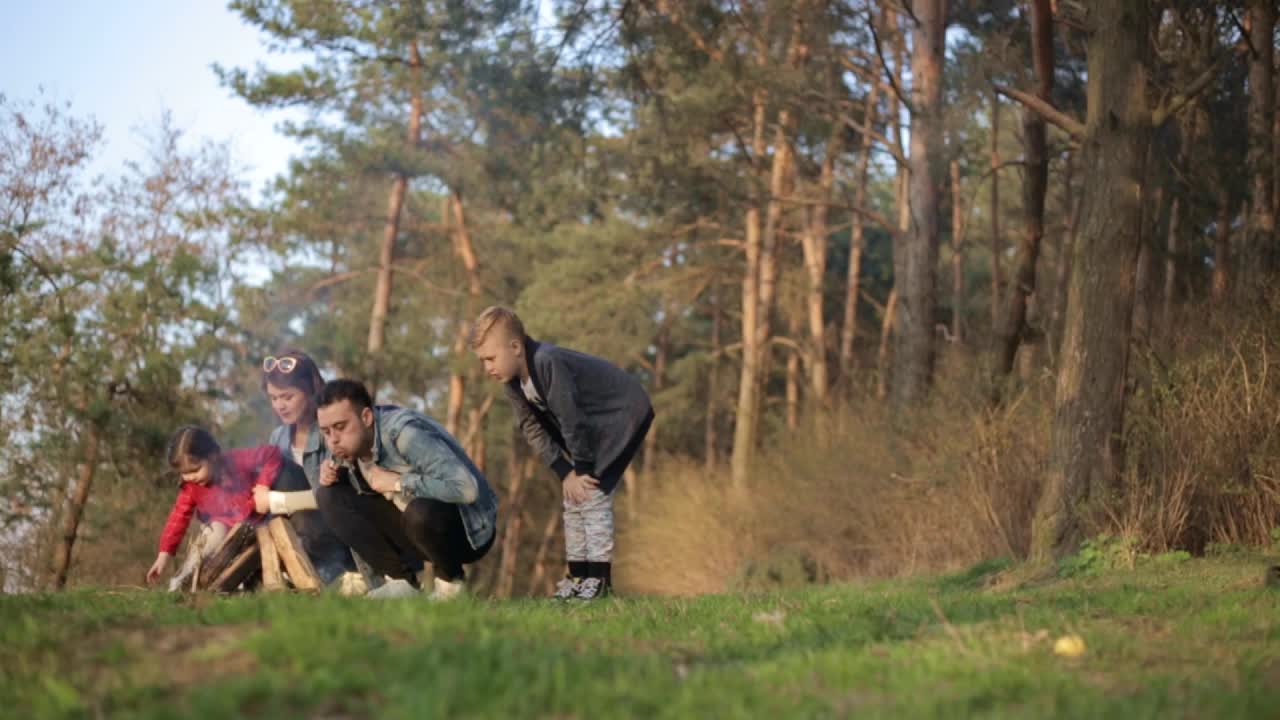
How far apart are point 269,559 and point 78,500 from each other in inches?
495

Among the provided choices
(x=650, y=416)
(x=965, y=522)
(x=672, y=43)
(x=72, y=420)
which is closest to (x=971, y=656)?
(x=650, y=416)

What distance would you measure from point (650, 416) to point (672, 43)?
949cm

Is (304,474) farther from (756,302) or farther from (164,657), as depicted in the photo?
(756,302)

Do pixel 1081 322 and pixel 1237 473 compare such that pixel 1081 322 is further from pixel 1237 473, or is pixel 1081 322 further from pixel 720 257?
pixel 720 257

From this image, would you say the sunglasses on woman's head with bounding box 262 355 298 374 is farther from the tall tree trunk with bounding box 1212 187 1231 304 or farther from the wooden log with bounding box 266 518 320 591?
the tall tree trunk with bounding box 1212 187 1231 304

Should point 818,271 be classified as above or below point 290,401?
above

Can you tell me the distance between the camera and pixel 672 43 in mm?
17562

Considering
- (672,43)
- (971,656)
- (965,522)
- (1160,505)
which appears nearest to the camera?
(971,656)

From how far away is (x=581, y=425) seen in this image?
8891 millimetres

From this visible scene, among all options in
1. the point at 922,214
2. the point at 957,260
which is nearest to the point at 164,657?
the point at 922,214

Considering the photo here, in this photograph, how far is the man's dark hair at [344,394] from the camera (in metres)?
7.70

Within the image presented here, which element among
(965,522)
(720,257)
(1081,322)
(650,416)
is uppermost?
(720,257)

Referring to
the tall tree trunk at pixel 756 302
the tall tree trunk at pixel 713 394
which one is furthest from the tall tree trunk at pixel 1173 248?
the tall tree trunk at pixel 713 394

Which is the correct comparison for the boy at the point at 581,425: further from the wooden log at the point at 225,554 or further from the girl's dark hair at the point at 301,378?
the wooden log at the point at 225,554
